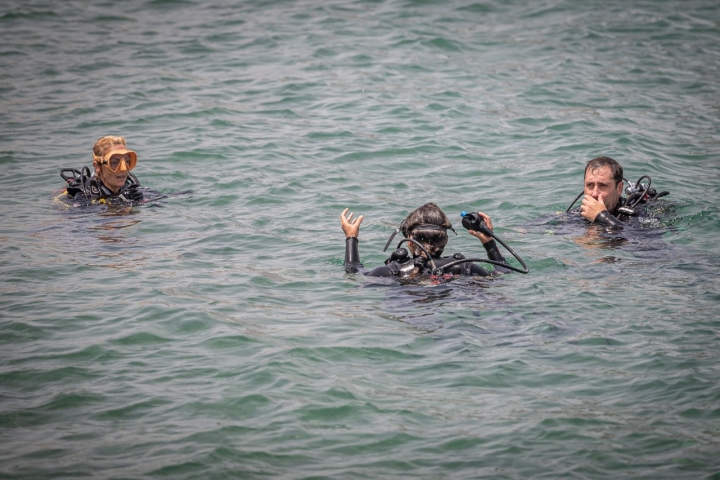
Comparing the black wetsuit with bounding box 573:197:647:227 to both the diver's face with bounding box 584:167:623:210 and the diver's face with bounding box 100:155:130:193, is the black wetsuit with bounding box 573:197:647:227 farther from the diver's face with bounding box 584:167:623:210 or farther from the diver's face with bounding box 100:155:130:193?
the diver's face with bounding box 100:155:130:193

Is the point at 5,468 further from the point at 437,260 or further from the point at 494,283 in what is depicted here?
the point at 494,283

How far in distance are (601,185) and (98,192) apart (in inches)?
231

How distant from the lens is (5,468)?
15.6ft

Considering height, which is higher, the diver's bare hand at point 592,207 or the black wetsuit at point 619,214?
the diver's bare hand at point 592,207

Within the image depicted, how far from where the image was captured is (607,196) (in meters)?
9.09

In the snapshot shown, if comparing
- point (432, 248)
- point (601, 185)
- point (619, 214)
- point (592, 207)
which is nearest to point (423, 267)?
point (432, 248)

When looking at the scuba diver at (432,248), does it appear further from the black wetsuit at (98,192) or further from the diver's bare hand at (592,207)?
the black wetsuit at (98,192)

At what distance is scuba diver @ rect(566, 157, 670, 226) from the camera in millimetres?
8859

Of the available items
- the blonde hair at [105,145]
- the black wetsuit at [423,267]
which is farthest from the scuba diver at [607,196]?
the blonde hair at [105,145]

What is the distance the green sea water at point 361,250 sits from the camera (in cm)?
508

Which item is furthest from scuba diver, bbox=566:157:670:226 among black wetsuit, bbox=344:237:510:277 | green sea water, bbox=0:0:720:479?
black wetsuit, bbox=344:237:510:277

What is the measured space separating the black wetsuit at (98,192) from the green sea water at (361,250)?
304mm

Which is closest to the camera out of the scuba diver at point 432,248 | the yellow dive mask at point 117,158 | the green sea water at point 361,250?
the green sea water at point 361,250

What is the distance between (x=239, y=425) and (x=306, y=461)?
23.0 inches
